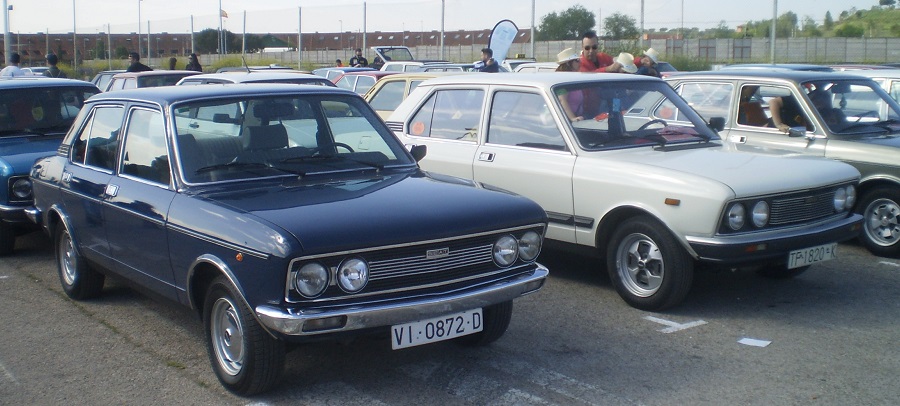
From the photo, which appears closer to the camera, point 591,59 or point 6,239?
point 6,239

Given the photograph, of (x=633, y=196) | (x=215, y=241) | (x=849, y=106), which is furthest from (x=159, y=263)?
(x=849, y=106)

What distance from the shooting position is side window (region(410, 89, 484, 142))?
24.4 feet

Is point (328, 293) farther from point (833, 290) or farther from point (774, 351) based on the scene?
point (833, 290)

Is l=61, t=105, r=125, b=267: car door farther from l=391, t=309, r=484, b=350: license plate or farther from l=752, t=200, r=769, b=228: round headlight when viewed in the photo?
l=752, t=200, r=769, b=228: round headlight

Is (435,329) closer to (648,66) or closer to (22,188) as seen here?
(22,188)

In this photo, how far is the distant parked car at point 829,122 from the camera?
A: 786cm

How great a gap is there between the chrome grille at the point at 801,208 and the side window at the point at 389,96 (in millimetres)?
6464

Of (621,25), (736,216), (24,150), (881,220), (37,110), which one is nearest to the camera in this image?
(736,216)

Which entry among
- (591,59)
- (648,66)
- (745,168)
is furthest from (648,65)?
(745,168)

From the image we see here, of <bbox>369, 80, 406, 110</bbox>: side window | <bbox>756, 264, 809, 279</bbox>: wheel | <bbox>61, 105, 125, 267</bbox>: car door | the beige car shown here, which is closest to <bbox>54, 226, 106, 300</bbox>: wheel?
<bbox>61, 105, 125, 267</bbox>: car door

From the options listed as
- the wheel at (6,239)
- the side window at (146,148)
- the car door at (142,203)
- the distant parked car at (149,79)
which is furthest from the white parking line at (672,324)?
the distant parked car at (149,79)

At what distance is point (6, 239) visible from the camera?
827cm

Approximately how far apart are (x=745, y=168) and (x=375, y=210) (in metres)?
2.94

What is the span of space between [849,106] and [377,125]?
502 cm
